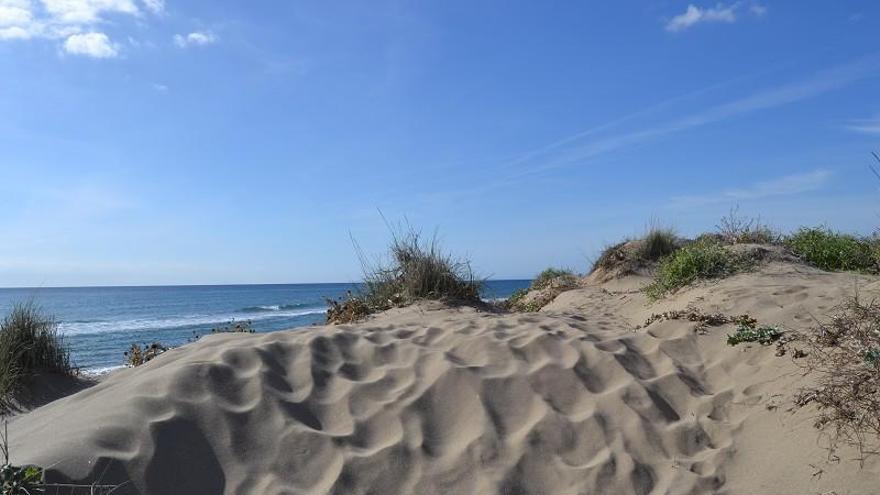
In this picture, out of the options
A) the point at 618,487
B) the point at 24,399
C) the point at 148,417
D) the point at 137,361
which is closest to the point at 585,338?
the point at 618,487

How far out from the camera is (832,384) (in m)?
4.59

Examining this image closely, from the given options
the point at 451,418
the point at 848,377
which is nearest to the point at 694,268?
the point at 848,377

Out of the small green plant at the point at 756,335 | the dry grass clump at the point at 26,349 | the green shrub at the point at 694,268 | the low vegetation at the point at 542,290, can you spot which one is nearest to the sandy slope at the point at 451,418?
the small green plant at the point at 756,335

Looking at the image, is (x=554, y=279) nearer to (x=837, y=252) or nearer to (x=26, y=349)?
(x=837, y=252)

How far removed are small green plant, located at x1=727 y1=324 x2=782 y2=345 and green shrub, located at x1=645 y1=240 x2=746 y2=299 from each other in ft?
8.03

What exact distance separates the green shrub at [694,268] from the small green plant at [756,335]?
2.45m

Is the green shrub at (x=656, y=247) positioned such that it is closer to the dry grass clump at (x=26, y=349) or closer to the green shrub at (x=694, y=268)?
the green shrub at (x=694, y=268)

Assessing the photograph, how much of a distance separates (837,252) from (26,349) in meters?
10.8

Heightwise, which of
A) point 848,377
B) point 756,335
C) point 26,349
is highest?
point 26,349

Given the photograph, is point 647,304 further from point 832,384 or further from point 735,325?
point 832,384

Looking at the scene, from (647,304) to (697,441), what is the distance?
12.7 feet

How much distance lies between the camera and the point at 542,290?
12883mm

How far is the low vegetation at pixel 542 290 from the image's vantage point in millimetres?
11052

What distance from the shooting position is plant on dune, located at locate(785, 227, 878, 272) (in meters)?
9.51
